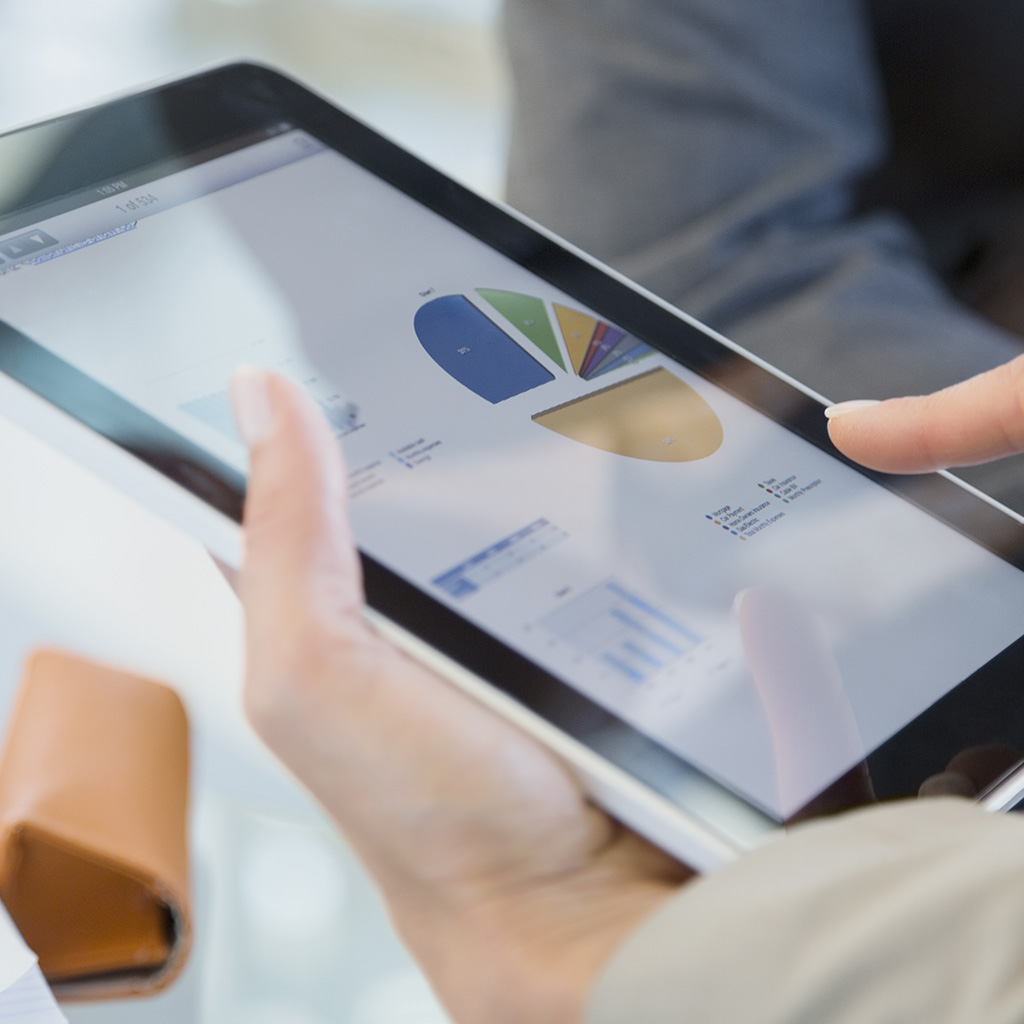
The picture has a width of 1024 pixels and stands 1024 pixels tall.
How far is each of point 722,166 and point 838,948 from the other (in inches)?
16.8

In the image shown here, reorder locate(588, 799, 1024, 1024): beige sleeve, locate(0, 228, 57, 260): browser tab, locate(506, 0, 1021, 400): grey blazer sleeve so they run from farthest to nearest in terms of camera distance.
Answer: locate(506, 0, 1021, 400): grey blazer sleeve < locate(0, 228, 57, 260): browser tab < locate(588, 799, 1024, 1024): beige sleeve

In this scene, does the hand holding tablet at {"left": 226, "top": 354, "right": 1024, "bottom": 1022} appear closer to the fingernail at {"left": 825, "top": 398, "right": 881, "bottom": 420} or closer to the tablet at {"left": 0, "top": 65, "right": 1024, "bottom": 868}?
the tablet at {"left": 0, "top": 65, "right": 1024, "bottom": 868}

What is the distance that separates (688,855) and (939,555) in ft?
0.48

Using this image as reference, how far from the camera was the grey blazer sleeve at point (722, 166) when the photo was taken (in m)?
0.53

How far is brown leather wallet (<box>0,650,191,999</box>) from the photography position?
32 centimetres

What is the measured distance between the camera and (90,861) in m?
0.32

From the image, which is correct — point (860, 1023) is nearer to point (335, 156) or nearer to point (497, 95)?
point (335, 156)

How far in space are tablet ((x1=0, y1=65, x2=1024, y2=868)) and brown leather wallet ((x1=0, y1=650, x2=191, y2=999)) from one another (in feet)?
0.32

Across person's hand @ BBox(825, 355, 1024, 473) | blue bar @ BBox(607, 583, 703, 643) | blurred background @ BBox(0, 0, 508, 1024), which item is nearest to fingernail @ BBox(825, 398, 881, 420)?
person's hand @ BBox(825, 355, 1024, 473)

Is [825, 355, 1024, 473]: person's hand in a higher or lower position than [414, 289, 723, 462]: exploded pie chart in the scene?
lower

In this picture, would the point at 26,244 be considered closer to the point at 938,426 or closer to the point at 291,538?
the point at 291,538

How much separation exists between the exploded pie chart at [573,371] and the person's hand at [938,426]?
0.16 feet

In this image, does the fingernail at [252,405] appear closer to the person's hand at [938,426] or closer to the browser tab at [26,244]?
the browser tab at [26,244]

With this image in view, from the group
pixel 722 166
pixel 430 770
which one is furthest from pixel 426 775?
pixel 722 166
